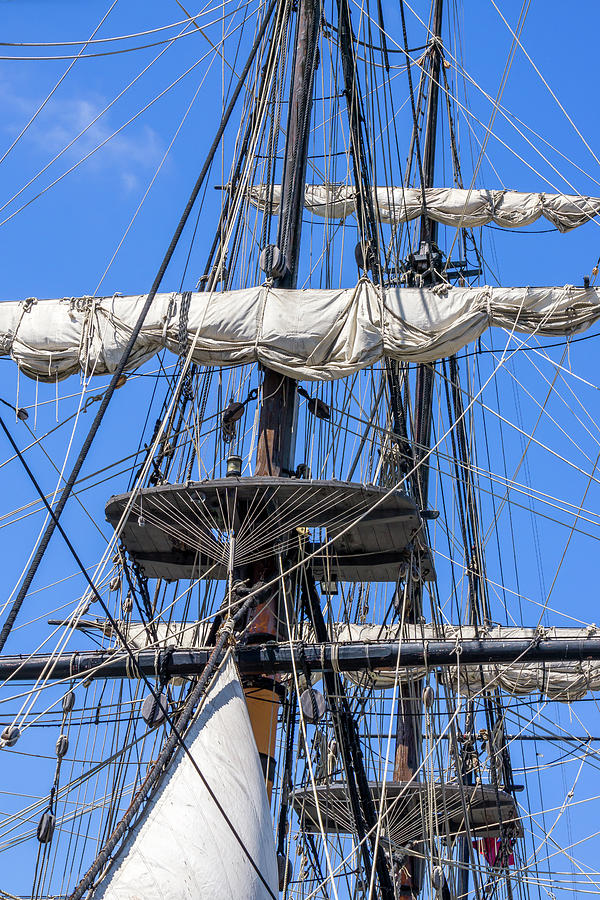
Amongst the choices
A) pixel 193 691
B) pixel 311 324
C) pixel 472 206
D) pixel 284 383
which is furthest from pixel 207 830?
pixel 472 206

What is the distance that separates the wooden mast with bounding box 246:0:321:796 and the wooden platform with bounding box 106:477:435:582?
0.56m

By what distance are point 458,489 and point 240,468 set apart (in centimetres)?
1078

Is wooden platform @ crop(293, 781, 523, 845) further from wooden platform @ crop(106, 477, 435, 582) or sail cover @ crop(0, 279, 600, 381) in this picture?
sail cover @ crop(0, 279, 600, 381)

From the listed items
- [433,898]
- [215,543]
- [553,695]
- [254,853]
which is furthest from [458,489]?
[254,853]

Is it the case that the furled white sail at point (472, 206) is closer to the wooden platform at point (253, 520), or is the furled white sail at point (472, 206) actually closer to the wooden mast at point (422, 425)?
the wooden mast at point (422, 425)

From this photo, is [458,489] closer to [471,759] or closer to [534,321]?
[471,759]

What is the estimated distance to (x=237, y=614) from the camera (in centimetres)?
1112

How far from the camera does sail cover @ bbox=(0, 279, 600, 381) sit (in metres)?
13.2

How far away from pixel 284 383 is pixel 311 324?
67 centimetres

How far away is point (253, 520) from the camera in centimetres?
1195

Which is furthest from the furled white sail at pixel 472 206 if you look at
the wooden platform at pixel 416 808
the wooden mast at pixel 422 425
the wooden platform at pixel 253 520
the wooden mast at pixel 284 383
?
the wooden platform at pixel 416 808

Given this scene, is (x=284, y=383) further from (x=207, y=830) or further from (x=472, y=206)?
(x=472, y=206)

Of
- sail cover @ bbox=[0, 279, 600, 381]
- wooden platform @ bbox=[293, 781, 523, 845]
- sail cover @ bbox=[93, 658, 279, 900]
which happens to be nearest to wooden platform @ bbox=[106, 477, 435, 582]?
sail cover @ bbox=[0, 279, 600, 381]

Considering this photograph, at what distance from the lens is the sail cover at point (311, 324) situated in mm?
13203
